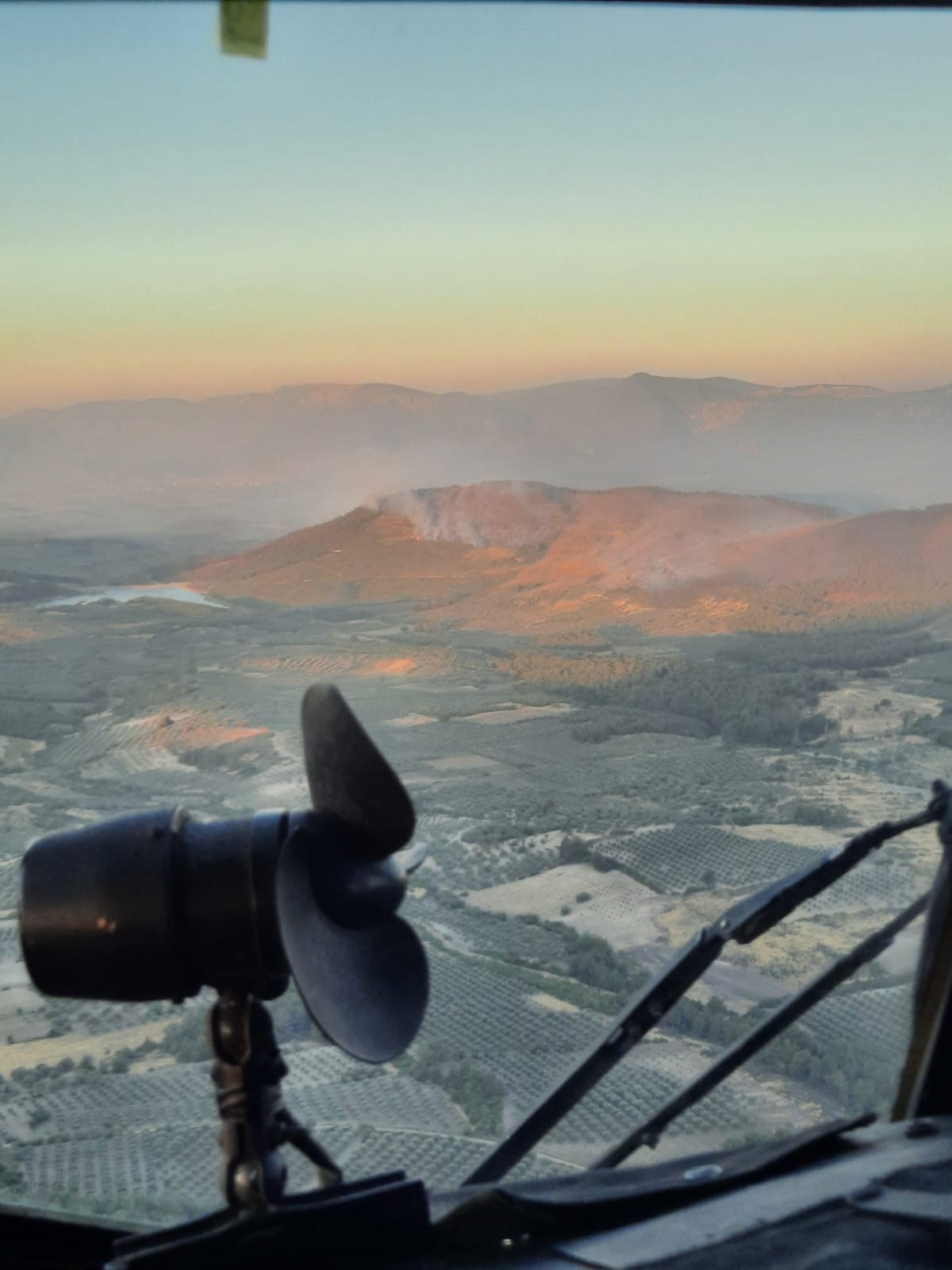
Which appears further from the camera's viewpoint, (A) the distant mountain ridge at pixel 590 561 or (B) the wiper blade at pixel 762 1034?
(A) the distant mountain ridge at pixel 590 561

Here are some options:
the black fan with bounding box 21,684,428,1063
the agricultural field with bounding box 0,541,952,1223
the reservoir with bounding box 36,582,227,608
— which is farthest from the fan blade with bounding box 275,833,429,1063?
the reservoir with bounding box 36,582,227,608

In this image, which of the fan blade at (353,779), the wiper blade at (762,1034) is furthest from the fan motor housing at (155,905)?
the wiper blade at (762,1034)

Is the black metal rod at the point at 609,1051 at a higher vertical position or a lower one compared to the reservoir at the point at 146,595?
lower

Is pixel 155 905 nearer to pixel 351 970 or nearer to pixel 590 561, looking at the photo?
pixel 351 970

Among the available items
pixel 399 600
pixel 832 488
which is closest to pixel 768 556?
pixel 832 488

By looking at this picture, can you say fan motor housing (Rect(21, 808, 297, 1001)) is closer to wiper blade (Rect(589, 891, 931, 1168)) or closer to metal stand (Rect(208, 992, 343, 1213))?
metal stand (Rect(208, 992, 343, 1213))

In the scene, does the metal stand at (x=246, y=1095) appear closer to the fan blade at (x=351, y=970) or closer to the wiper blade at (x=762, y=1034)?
the fan blade at (x=351, y=970)
